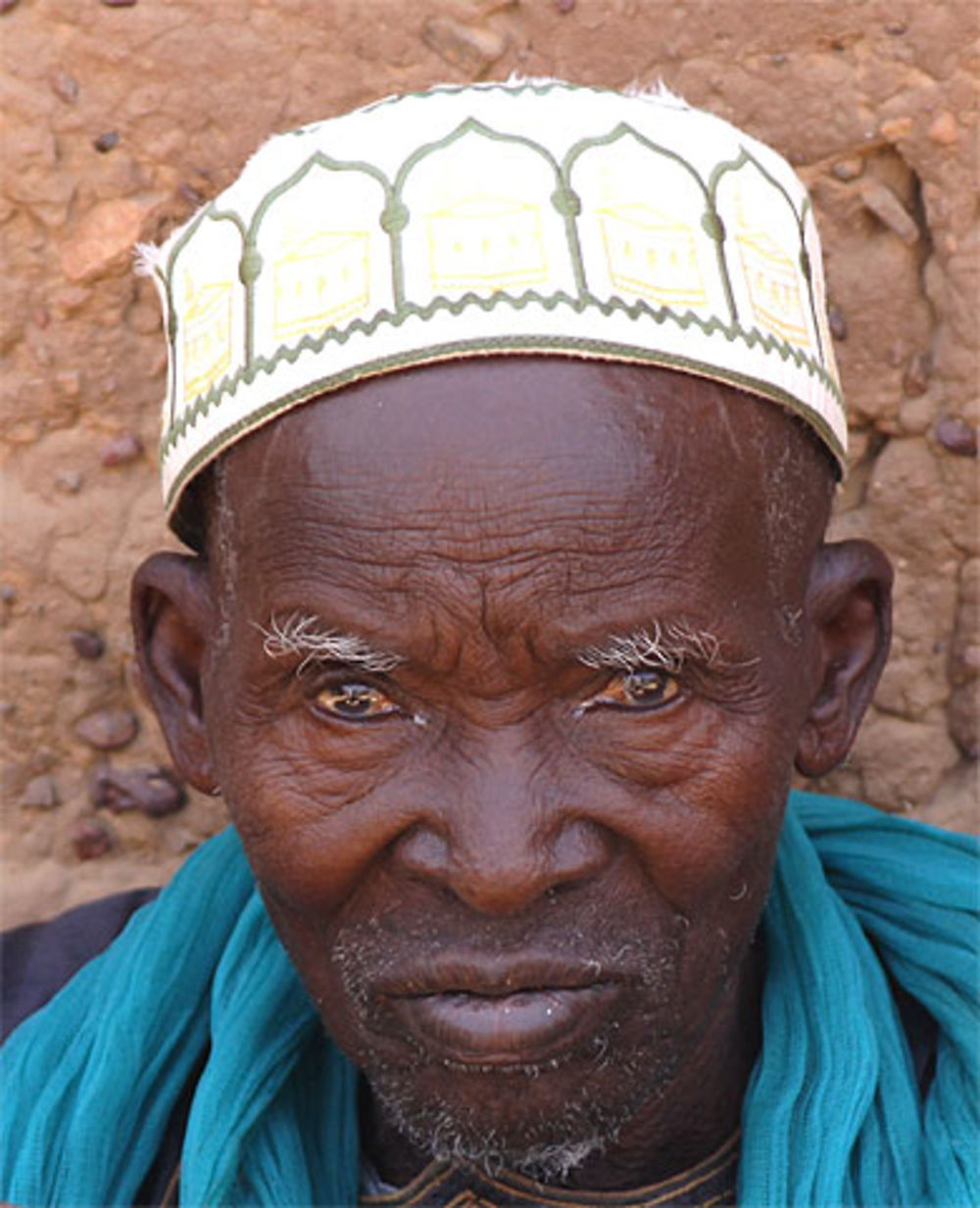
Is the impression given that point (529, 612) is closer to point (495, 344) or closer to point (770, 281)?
point (495, 344)

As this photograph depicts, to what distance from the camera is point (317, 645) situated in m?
1.69

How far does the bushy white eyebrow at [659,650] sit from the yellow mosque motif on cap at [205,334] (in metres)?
0.48

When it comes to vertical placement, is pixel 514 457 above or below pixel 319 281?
below

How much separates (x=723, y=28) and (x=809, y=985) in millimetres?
1281

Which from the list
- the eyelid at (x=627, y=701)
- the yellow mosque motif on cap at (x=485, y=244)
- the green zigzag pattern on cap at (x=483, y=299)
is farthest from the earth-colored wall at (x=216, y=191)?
the eyelid at (x=627, y=701)

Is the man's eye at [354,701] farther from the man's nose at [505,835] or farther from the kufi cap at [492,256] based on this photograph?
the kufi cap at [492,256]

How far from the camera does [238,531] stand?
1.77 meters

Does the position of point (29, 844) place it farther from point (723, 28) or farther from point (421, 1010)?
point (723, 28)

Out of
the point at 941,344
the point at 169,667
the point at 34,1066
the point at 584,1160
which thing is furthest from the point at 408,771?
the point at 941,344

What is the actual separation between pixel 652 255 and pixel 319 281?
0.32m

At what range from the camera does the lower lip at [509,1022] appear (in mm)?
1647

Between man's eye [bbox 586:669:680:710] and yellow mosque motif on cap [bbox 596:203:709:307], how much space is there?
36 cm

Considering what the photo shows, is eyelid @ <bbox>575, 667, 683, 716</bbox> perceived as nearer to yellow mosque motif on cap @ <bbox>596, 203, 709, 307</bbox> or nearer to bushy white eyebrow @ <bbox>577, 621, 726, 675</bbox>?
bushy white eyebrow @ <bbox>577, 621, 726, 675</bbox>

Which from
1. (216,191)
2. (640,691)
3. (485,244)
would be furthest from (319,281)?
(216,191)
